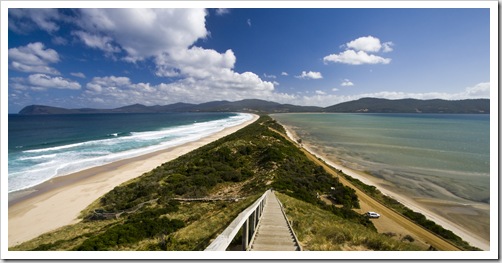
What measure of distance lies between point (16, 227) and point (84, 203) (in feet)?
10.7

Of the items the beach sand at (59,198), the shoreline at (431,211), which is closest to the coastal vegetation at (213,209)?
the beach sand at (59,198)

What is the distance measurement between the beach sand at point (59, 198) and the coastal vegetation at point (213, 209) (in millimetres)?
1352

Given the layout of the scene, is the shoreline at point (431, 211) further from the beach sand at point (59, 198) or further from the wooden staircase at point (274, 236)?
the beach sand at point (59, 198)

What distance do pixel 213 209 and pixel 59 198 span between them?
43.4 ft

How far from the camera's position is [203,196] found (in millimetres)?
12984

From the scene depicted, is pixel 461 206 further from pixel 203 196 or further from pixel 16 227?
pixel 16 227

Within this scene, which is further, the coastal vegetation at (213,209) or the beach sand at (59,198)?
the beach sand at (59,198)

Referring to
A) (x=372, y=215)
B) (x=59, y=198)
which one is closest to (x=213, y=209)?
(x=372, y=215)

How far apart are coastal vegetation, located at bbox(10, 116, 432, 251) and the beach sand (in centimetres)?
135

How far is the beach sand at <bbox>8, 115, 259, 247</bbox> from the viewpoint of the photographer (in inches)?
477

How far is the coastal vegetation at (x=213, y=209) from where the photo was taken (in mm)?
6223

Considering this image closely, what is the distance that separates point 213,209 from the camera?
10188 mm

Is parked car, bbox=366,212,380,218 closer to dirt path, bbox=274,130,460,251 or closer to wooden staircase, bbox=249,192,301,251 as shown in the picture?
dirt path, bbox=274,130,460,251

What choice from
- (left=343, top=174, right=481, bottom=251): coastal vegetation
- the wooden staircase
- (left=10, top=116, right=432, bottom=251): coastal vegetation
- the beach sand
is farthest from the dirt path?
the beach sand
